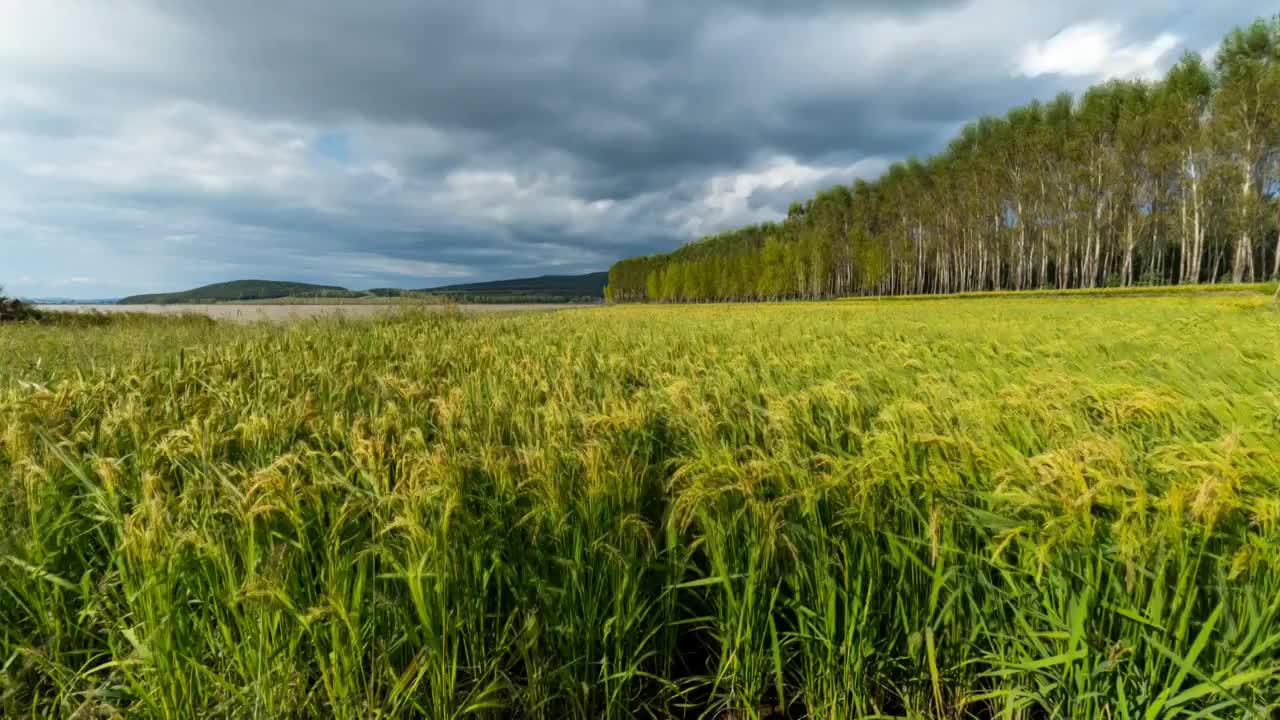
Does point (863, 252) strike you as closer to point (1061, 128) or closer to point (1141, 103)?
point (1061, 128)

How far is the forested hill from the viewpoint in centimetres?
3531

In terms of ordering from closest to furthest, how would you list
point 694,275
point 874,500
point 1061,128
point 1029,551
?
point 1029,551 < point 874,500 < point 1061,128 < point 694,275

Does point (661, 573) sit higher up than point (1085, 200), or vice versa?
point (1085, 200)

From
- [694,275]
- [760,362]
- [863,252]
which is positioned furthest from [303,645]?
[694,275]

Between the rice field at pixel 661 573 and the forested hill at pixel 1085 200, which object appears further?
the forested hill at pixel 1085 200

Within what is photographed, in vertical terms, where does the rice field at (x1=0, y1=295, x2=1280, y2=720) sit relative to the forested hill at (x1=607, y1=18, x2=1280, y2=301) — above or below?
below

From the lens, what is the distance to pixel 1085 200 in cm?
4438

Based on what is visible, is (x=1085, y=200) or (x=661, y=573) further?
(x=1085, y=200)

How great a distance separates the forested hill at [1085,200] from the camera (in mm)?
35312

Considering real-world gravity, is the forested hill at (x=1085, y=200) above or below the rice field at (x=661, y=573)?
above

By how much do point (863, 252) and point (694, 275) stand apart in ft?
113

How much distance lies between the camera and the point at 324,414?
3.08m

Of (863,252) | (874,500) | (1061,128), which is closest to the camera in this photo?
(874,500)

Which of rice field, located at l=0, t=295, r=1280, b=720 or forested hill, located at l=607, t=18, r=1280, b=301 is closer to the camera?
rice field, located at l=0, t=295, r=1280, b=720
